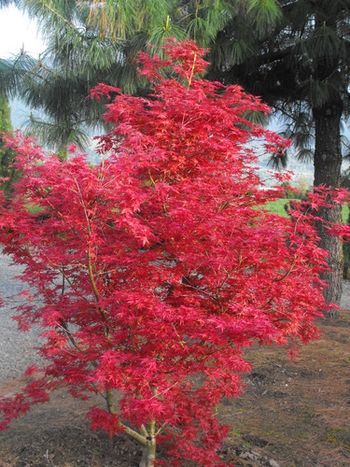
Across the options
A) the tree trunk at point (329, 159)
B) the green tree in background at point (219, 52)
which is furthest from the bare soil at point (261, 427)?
the green tree in background at point (219, 52)

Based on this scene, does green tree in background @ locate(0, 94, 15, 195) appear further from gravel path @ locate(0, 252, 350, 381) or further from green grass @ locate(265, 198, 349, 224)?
green grass @ locate(265, 198, 349, 224)

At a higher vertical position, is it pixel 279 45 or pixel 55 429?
pixel 279 45

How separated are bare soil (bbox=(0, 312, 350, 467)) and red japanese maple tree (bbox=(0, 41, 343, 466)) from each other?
364 millimetres

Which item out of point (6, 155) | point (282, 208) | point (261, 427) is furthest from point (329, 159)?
point (282, 208)

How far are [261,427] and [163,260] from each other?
5.84ft

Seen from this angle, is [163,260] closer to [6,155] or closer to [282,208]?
[6,155]

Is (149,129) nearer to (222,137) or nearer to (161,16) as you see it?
(222,137)

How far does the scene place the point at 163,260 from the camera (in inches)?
104

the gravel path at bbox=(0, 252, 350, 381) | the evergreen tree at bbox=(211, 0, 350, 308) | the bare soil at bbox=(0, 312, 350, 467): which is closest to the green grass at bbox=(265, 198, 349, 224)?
the evergreen tree at bbox=(211, 0, 350, 308)

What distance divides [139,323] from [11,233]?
37.1 inches

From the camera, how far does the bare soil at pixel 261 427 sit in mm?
3180

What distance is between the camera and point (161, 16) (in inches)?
193

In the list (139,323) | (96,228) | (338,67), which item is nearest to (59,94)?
(338,67)

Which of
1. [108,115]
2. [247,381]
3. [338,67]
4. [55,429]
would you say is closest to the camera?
[108,115]
